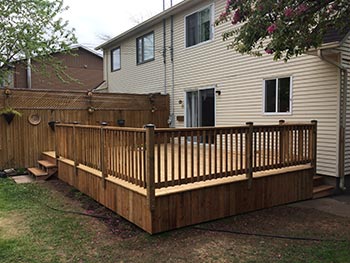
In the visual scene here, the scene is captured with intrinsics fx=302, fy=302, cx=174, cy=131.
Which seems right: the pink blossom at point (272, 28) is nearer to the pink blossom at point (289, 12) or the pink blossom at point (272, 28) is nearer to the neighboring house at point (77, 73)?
the pink blossom at point (289, 12)

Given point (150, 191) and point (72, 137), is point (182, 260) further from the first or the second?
point (72, 137)

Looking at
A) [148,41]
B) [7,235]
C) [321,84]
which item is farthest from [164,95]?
[7,235]

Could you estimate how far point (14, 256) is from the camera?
3438 millimetres

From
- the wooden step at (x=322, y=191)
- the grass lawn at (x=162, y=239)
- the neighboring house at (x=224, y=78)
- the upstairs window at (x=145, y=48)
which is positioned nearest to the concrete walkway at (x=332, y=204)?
the wooden step at (x=322, y=191)

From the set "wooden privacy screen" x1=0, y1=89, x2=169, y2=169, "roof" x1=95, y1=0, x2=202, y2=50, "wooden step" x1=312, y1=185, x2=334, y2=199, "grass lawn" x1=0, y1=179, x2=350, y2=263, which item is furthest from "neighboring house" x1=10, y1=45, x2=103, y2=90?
"wooden step" x1=312, y1=185, x2=334, y2=199

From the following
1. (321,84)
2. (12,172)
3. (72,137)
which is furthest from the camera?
(12,172)

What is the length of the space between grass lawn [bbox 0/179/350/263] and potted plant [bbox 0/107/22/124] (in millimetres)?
3498

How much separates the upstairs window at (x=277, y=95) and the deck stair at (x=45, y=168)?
5600mm

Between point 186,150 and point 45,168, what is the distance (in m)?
5.27

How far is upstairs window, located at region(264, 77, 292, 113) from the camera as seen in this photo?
6906 mm

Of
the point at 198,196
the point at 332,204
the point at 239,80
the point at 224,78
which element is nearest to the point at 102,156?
the point at 198,196

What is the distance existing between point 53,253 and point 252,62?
6.25 m

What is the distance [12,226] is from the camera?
14.4 feet

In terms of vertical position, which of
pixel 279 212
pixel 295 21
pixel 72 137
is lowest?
pixel 279 212
